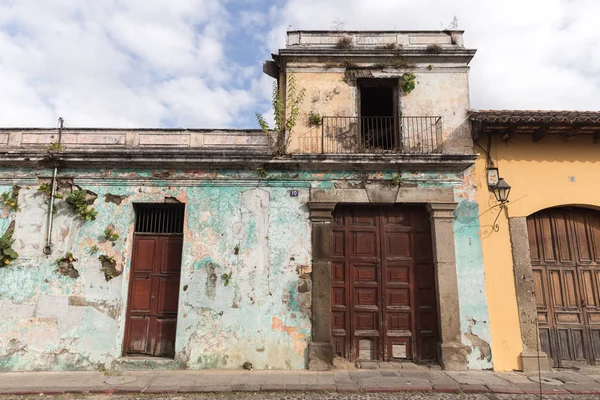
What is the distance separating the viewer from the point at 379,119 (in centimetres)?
820

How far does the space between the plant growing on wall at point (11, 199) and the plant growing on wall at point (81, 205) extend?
93 centimetres

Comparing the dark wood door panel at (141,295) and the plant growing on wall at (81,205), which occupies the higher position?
the plant growing on wall at (81,205)

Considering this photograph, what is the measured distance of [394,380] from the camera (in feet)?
19.6

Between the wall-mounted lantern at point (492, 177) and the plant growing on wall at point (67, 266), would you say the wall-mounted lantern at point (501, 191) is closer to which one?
the wall-mounted lantern at point (492, 177)

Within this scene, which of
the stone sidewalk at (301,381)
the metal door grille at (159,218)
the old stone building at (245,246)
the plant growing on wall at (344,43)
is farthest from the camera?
the plant growing on wall at (344,43)

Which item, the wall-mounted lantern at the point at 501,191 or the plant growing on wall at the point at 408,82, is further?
the plant growing on wall at the point at 408,82

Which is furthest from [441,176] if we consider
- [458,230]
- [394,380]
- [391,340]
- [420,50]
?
[394,380]

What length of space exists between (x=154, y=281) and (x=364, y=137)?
480 cm

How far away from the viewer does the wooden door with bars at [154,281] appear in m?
7.03

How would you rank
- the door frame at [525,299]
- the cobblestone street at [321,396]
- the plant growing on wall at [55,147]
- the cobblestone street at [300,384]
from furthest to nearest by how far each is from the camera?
the plant growing on wall at [55,147]
the door frame at [525,299]
the cobblestone street at [300,384]
the cobblestone street at [321,396]

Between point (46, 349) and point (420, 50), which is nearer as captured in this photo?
point (46, 349)

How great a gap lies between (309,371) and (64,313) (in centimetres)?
430

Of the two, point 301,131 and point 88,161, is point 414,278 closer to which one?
point 301,131

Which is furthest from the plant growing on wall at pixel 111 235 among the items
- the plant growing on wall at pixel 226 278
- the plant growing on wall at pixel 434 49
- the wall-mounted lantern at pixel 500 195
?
the plant growing on wall at pixel 434 49
